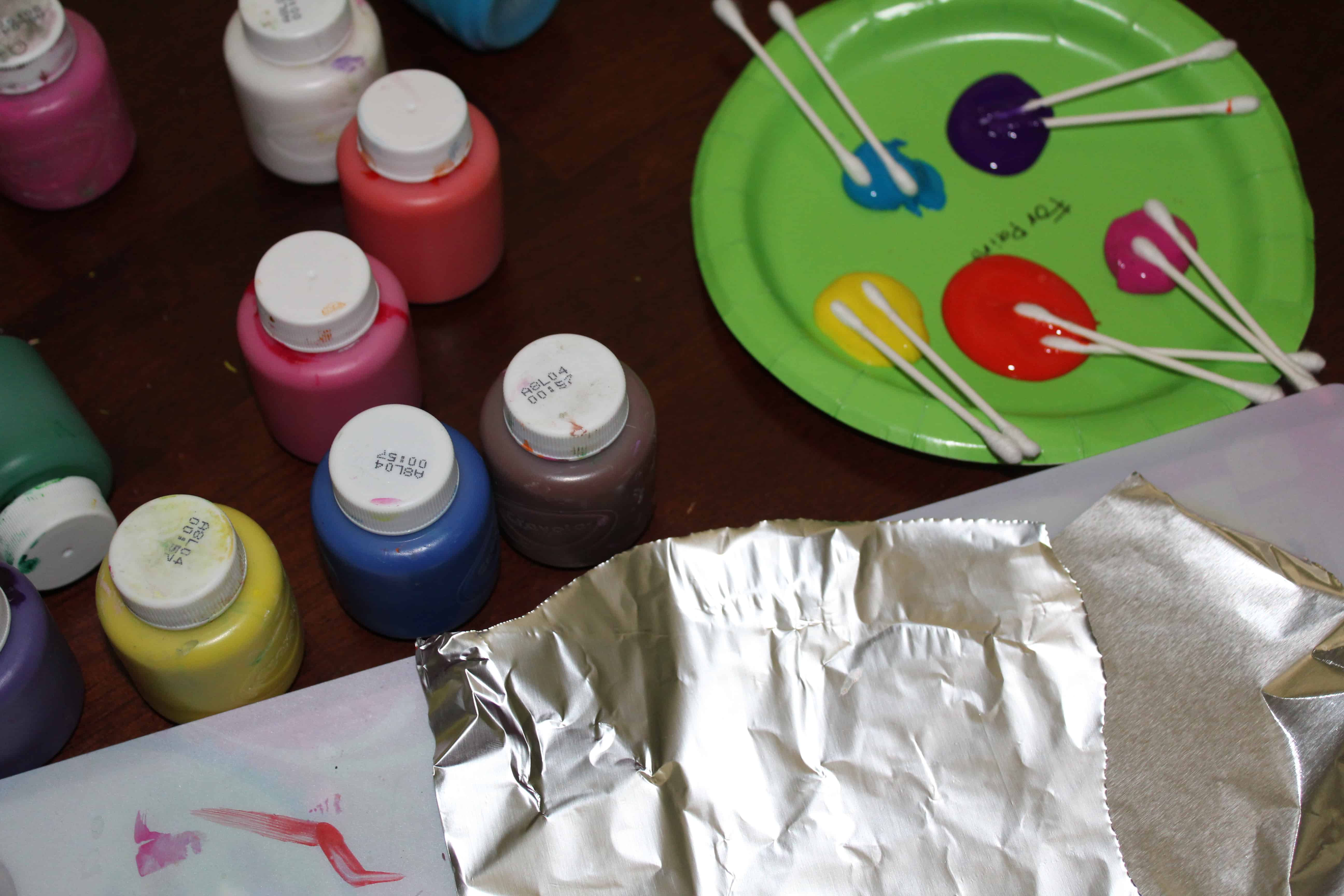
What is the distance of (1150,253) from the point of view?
693mm

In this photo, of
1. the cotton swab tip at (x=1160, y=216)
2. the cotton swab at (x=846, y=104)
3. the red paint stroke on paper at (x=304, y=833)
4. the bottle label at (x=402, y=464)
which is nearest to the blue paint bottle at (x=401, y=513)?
the bottle label at (x=402, y=464)

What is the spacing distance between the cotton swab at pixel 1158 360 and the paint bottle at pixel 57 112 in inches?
21.2

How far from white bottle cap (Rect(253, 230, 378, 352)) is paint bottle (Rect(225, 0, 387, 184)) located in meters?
0.12

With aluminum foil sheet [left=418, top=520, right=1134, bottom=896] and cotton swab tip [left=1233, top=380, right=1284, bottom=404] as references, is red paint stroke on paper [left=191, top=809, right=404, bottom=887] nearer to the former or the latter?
aluminum foil sheet [left=418, top=520, right=1134, bottom=896]

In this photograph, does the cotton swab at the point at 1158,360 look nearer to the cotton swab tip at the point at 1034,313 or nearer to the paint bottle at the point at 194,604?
the cotton swab tip at the point at 1034,313

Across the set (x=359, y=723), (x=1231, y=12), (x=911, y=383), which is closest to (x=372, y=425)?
(x=359, y=723)

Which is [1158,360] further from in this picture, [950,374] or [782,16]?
[782,16]

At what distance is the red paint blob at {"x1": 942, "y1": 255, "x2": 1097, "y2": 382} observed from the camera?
26.8 inches

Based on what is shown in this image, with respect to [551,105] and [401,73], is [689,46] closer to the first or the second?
[551,105]

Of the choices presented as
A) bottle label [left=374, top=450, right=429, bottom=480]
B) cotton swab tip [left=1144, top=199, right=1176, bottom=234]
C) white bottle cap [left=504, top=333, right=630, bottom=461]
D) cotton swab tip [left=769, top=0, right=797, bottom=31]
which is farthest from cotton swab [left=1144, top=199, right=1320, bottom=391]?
bottle label [left=374, top=450, right=429, bottom=480]

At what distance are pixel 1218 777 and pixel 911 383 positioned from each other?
0.84 ft

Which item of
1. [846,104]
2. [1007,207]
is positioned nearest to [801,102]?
[846,104]

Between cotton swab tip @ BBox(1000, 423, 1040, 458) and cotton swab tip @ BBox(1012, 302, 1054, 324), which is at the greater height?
cotton swab tip @ BBox(1012, 302, 1054, 324)

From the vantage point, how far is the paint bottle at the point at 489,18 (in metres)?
0.72
